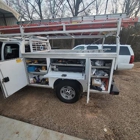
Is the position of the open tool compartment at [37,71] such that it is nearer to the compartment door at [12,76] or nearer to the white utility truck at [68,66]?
the white utility truck at [68,66]

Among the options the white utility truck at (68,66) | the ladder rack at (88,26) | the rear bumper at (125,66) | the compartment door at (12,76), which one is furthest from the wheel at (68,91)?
the rear bumper at (125,66)

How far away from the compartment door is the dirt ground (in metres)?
→ 0.66

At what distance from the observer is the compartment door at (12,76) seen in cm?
221

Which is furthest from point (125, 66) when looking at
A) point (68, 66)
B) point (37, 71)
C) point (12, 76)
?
point (12, 76)

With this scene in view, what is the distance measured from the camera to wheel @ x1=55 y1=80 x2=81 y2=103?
259 centimetres

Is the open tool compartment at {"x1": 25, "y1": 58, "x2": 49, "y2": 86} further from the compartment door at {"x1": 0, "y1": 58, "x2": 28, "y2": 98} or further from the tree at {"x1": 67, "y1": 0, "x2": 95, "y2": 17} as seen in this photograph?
the tree at {"x1": 67, "y1": 0, "x2": 95, "y2": 17}

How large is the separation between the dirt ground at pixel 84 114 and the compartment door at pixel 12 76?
2.17ft

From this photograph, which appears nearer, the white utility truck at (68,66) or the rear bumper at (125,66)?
the white utility truck at (68,66)

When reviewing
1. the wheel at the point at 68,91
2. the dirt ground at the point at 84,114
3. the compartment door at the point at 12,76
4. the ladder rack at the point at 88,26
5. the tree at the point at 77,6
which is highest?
the tree at the point at 77,6

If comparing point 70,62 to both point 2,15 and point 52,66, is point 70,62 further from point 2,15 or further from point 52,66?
point 2,15

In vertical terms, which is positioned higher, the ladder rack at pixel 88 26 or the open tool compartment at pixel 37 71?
the ladder rack at pixel 88 26

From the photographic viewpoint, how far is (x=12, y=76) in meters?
2.45

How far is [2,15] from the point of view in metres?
8.34

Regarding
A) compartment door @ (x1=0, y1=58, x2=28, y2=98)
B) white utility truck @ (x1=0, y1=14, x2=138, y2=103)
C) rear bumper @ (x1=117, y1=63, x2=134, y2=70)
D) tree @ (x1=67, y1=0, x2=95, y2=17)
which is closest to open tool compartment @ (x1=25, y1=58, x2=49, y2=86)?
white utility truck @ (x1=0, y1=14, x2=138, y2=103)
